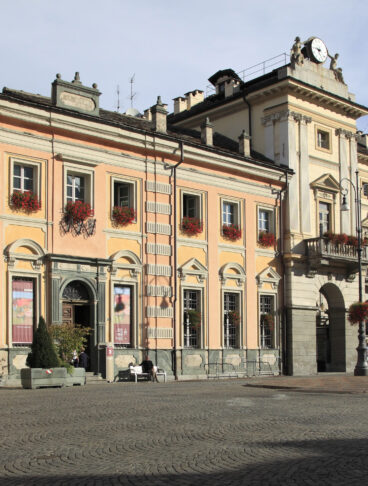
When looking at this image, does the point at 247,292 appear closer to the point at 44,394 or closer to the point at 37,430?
the point at 44,394

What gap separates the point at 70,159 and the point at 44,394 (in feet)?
36.4

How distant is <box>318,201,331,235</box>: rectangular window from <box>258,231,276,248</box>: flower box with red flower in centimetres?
423

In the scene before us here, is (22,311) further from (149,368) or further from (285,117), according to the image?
(285,117)

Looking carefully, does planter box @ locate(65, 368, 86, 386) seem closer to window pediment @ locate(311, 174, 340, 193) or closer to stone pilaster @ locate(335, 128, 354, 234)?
window pediment @ locate(311, 174, 340, 193)

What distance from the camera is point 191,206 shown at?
34.2m

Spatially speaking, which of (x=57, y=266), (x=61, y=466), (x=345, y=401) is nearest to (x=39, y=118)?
(x=57, y=266)

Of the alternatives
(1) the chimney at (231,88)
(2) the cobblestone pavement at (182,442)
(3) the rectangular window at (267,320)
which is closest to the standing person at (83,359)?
(2) the cobblestone pavement at (182,442)

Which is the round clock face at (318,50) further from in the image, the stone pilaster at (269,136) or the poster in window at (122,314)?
the poster in window at (122,314)

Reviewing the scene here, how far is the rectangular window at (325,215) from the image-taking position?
40.0m

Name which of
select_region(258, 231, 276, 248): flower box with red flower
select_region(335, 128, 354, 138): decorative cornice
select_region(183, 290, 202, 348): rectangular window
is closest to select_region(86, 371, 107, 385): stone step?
select_region(183, 290, 202, 348): rectangular window

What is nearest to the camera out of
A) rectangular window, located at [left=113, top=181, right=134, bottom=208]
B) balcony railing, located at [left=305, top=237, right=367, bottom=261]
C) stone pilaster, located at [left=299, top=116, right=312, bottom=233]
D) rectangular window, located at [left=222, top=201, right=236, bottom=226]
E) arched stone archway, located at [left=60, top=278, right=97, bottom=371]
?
arched stone archway, located at [left=60, top=278, right=97, bottom=371]

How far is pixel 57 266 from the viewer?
2775 centimetres

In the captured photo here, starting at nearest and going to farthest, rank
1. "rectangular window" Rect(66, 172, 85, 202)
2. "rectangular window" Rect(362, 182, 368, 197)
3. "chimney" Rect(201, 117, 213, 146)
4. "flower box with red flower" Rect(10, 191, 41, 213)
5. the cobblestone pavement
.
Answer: the cobblestone pavement < "flower box with red flower" Rect(10, 191, 41, 213) < "rectangular window" Rect(66, 172, 85, 202) < "chimney" Rect(201, 117, 213, 146) < "rectangular window" Rect(362, 182, 368, 197)

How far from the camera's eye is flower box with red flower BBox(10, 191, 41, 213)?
26828 mm
